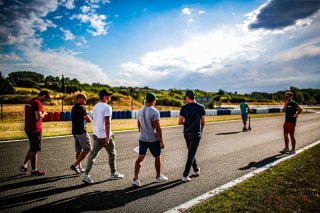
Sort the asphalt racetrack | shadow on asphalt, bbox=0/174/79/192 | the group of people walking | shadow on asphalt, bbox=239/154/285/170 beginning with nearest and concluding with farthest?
the asphalt racetrack → shadow on asphalt, bbox=0/174/79/192 → the group of people walking → shadow on asphalt, bbox=239/154/285/170

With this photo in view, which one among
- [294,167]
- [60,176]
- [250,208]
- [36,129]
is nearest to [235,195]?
[250,208]

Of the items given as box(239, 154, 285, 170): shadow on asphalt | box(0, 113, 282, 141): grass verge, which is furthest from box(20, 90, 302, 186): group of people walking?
box(0, 113, 282, 141): grass verge

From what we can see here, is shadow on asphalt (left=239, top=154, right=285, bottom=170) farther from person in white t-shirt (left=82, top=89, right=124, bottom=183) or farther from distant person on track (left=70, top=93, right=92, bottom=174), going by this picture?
distant person on track (left=70, top=93, right=92, bottom=174)

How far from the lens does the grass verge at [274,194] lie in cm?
409

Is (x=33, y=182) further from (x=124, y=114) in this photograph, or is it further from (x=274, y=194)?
(x=124, y=114)

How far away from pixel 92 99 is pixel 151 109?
147ft

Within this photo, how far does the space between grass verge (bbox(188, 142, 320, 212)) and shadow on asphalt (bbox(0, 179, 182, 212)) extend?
125 centimetres

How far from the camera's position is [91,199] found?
4609 mm

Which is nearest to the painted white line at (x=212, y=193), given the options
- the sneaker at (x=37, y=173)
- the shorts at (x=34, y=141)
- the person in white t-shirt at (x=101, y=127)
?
the person in white t-shirt at (x=101, y=127)

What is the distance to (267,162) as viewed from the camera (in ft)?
24.7

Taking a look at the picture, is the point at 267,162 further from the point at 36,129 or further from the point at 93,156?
the point at 36,129

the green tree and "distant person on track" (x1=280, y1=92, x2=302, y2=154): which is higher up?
the green tree

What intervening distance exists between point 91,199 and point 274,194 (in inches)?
135

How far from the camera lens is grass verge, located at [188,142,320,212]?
409cm
